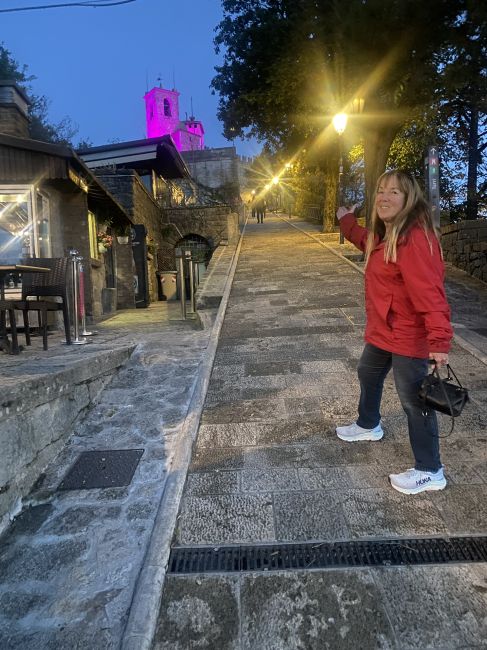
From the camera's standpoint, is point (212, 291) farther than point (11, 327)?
Yes

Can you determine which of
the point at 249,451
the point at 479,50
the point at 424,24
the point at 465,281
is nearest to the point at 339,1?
the point at 424,24

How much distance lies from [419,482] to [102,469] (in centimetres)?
202

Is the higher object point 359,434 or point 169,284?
point 169,284

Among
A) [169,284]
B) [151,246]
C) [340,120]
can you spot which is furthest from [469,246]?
[151,246]

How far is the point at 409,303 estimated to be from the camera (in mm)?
2602

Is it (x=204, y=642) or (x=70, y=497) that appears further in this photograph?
(x=70, y=497)

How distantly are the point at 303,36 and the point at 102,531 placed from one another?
12869 mm

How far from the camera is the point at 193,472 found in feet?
9.97

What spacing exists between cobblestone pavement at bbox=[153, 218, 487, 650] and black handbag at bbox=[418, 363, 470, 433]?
0.59m

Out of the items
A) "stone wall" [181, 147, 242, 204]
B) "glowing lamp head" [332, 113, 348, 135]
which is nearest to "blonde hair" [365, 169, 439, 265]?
"glowing lamp head" [332, 113, 348, 135]

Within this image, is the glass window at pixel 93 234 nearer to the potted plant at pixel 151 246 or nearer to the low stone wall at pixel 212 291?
the low stone wall at pixel 212 291

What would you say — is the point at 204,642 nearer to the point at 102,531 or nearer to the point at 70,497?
the point at 102,531

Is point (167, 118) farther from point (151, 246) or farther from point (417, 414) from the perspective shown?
point (417, 414)

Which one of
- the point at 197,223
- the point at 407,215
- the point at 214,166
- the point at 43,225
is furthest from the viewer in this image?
the point at 214,166
